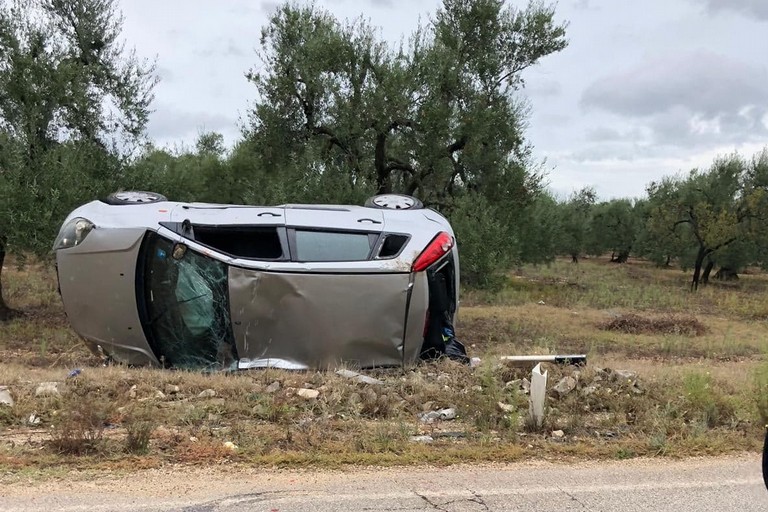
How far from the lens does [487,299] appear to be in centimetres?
2092

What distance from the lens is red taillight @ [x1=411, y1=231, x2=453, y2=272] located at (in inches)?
262

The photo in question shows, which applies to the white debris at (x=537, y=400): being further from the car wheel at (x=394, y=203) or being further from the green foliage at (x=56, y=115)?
the green foliage at (x=56, y=115)

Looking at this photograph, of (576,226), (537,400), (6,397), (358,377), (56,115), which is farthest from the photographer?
(576,226)

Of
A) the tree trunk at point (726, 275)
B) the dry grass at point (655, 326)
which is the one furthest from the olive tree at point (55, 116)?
the tree trunk at point (726, 275)

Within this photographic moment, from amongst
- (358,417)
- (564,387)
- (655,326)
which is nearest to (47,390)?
(358,417)

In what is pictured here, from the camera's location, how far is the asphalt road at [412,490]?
3506mm

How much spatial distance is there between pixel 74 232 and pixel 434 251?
3755mm

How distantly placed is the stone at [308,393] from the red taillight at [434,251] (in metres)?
1.72

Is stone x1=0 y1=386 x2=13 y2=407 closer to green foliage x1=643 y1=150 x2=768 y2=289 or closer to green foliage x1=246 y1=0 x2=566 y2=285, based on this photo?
green foliage x1=246 y1=0 x2=566 y2=285

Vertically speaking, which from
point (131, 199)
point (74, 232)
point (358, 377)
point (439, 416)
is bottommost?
point (439, 416)

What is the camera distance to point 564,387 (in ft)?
19.6

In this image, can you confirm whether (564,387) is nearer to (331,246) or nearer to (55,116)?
(331,246)

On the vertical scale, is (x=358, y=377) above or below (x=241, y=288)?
below

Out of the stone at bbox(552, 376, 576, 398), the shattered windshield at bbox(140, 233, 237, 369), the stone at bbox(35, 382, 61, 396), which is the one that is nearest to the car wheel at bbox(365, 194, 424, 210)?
the shattered windshield at bbox(140, 233, 237, 369)
